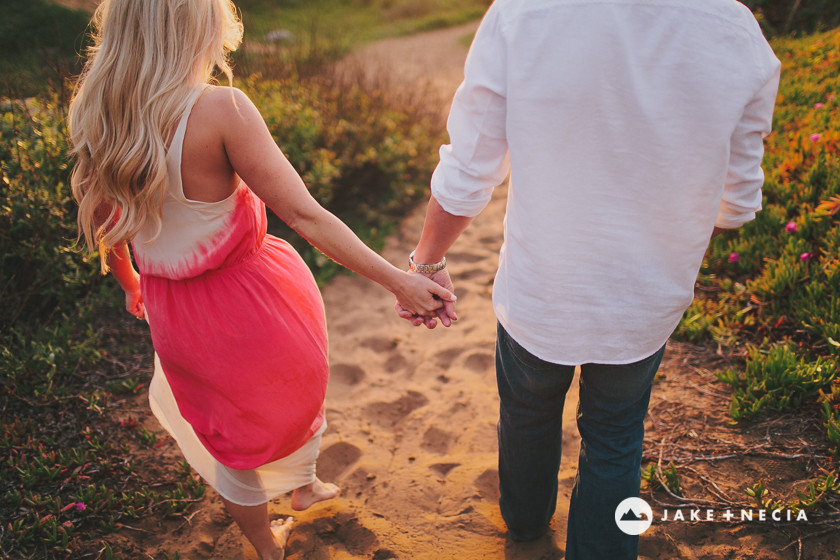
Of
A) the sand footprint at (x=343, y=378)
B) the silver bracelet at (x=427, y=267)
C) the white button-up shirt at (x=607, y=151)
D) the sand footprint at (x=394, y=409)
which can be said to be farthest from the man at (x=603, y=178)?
the sand footprint at (x=343, y=378)

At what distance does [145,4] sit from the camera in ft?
5.04

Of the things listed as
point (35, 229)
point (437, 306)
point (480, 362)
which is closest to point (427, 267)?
point (437, 306)

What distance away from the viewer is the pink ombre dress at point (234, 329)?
178cm

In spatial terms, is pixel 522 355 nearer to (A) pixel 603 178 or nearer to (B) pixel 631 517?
(A) pixel 603 178

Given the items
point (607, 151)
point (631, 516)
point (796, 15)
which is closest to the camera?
point (607, 151)

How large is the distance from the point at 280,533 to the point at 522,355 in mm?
1334

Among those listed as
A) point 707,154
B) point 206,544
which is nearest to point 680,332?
point 707,154

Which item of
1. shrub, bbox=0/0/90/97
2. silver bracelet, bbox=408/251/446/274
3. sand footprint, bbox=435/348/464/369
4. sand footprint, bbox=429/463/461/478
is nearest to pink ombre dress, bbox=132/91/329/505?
silver bracelet, bbox=408/251/446/274

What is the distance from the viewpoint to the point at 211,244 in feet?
5.82

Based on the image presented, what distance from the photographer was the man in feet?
4.23

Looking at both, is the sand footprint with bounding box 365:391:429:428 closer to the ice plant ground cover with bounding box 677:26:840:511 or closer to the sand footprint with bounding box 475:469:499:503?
the sand footprint with bounding box 475:469:499:503

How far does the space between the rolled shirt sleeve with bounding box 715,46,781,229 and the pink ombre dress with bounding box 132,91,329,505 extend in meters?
1.36

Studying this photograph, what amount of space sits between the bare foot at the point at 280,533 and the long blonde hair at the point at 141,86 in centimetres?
137

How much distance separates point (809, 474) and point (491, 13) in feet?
6.89
